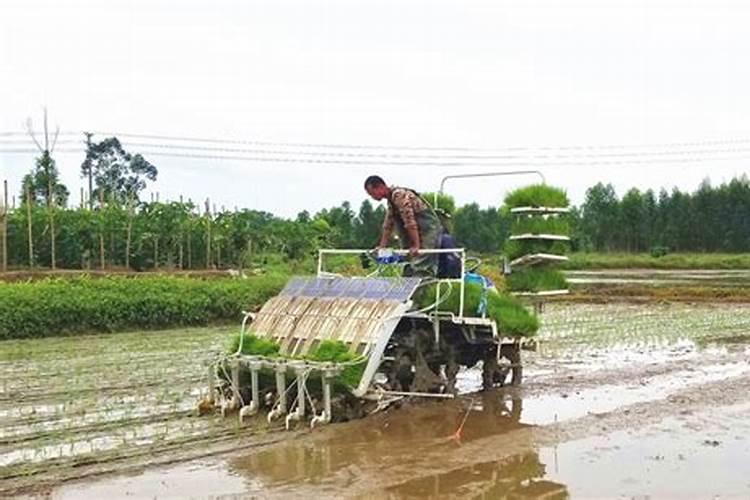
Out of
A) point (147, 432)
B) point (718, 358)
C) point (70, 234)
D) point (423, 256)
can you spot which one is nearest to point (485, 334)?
point (423, 256)

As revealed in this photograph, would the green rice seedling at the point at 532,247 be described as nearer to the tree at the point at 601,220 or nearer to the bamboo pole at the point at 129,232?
the bamboo pole at the point at 129,232

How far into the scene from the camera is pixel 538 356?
16.2m

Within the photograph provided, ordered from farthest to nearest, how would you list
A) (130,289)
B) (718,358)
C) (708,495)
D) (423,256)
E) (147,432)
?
(130,289)
(718,358)
(423,256)
(147,432)
(708,495)

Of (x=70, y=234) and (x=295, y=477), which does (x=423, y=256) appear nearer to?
(x=295, y=477)

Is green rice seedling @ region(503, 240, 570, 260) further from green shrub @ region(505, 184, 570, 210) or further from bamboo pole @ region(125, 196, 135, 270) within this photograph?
bamboo pole @ region(125, 196, 135, 270)

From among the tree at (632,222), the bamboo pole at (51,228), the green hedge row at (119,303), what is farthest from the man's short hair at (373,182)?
the tree at (632,222)

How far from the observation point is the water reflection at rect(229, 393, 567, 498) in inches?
291

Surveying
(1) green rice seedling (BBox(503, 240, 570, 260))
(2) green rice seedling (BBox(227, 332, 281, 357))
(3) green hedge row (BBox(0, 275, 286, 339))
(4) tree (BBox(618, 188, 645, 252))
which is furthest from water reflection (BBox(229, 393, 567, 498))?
(4) tree (BBox(618, 188, 645, 252))

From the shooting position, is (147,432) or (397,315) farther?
(397,315)

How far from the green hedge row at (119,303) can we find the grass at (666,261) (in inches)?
1165

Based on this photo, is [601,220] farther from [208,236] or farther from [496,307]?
[496,307]

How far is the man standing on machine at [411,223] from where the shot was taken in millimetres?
10883

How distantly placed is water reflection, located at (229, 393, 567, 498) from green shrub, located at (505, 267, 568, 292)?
303 centimetres

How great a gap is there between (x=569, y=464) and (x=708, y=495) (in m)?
1.32
